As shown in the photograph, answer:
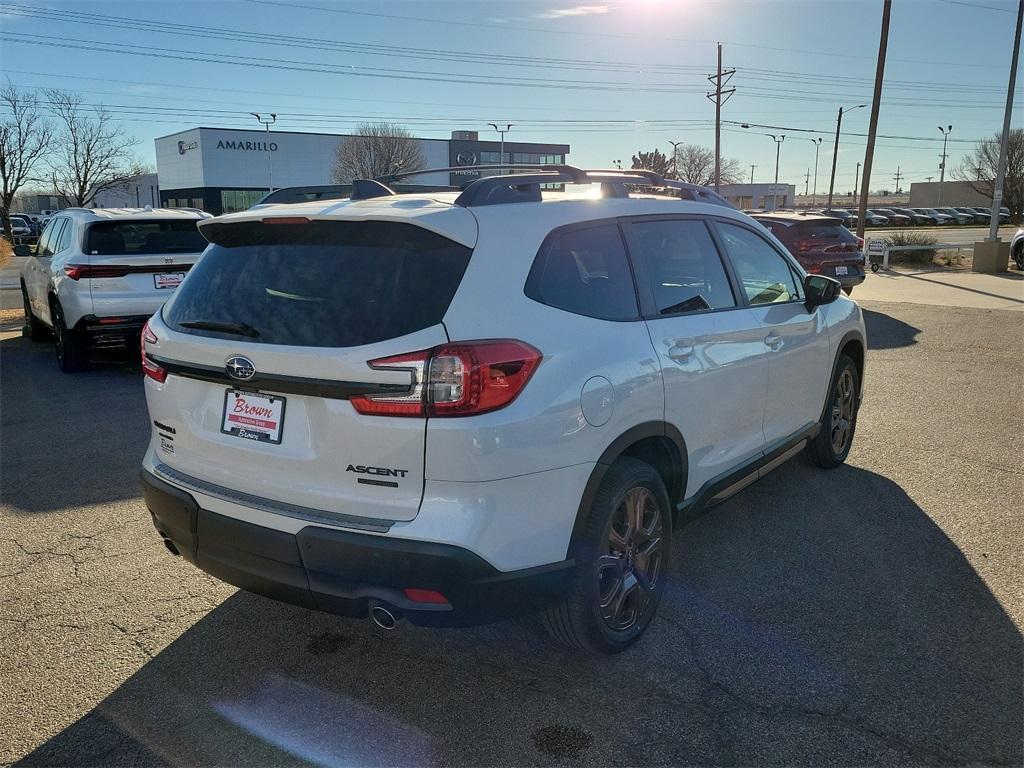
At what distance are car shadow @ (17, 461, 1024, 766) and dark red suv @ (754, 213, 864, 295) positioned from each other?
387 inches

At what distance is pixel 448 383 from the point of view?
8.17 feet

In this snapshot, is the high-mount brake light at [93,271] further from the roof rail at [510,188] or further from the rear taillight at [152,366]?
the rear taillight at [152,366]

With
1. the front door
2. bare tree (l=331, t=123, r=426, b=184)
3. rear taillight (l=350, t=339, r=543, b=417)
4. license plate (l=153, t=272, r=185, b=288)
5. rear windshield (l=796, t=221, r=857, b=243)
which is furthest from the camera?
bare tree (l=331, t=123, r=426, b=184)

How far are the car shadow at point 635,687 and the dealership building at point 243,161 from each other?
69.2m

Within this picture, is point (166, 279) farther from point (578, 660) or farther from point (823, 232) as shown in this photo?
point (823, 232)

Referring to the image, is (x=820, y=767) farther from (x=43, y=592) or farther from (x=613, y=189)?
(x=43, y=592)

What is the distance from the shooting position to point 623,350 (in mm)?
3041

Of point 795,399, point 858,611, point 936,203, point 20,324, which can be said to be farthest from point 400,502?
point 936,203

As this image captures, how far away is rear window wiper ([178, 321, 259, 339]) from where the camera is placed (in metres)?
2.83

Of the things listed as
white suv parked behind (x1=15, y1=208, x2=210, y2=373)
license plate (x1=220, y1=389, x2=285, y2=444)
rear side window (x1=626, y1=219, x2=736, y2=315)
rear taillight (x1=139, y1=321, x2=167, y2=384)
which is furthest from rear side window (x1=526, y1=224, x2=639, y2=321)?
white suv parked behind (x1=15, y1=208, x2=210, y2=373)

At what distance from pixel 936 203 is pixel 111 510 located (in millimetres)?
119543

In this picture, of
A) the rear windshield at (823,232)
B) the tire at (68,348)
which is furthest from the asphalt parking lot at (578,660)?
the rear windshield at (823,232)

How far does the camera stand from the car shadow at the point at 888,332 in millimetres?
10471

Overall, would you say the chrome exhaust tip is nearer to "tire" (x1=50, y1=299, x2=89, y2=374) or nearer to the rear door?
the rear door
